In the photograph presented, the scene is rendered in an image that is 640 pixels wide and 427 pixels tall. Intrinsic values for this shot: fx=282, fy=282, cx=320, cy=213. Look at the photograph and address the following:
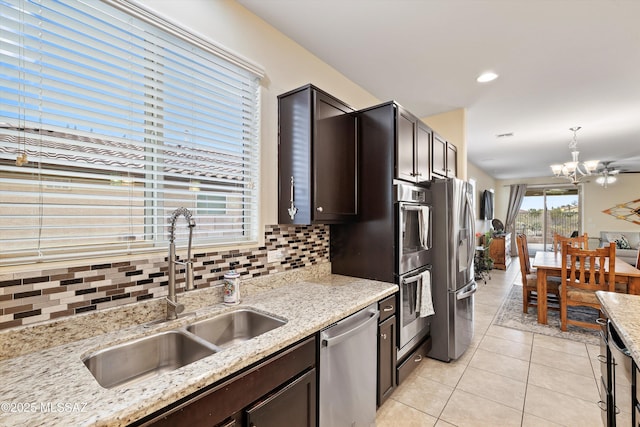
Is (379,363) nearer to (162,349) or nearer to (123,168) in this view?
(162,349)

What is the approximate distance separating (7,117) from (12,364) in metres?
0.88

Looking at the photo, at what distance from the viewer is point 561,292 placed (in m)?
3.30

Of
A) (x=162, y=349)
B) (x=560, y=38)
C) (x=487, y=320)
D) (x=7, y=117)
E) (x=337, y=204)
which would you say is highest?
(x=560, y=38)

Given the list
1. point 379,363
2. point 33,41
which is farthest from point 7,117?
point 379,363

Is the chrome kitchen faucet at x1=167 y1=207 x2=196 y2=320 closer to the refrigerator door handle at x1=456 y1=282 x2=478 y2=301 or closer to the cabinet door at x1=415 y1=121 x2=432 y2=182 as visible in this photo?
the cabinet door at x1=415 y1=121 x2=432 y2=182

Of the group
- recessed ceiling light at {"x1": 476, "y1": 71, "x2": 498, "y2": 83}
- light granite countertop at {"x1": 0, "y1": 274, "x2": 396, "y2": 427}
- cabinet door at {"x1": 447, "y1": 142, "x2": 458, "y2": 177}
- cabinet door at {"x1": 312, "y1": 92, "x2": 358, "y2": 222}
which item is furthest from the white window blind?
cabinet door at {"x1": 447, "y1": 142, "x2": 458, "y2": 177}

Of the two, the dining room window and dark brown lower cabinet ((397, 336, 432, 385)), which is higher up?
the dining room window

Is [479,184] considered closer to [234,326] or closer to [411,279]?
[411,279]

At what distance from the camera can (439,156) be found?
9.81 ft

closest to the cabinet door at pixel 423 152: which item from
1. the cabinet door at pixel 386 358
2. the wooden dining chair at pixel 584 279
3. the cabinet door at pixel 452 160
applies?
the cabinet door at pixel 452 160

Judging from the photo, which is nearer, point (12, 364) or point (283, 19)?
point (12, 364)

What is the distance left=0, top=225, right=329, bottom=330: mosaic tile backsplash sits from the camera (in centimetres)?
105

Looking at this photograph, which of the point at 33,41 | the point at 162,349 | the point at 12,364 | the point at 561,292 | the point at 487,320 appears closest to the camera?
the point at 12,364

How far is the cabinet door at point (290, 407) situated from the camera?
1.06 m
